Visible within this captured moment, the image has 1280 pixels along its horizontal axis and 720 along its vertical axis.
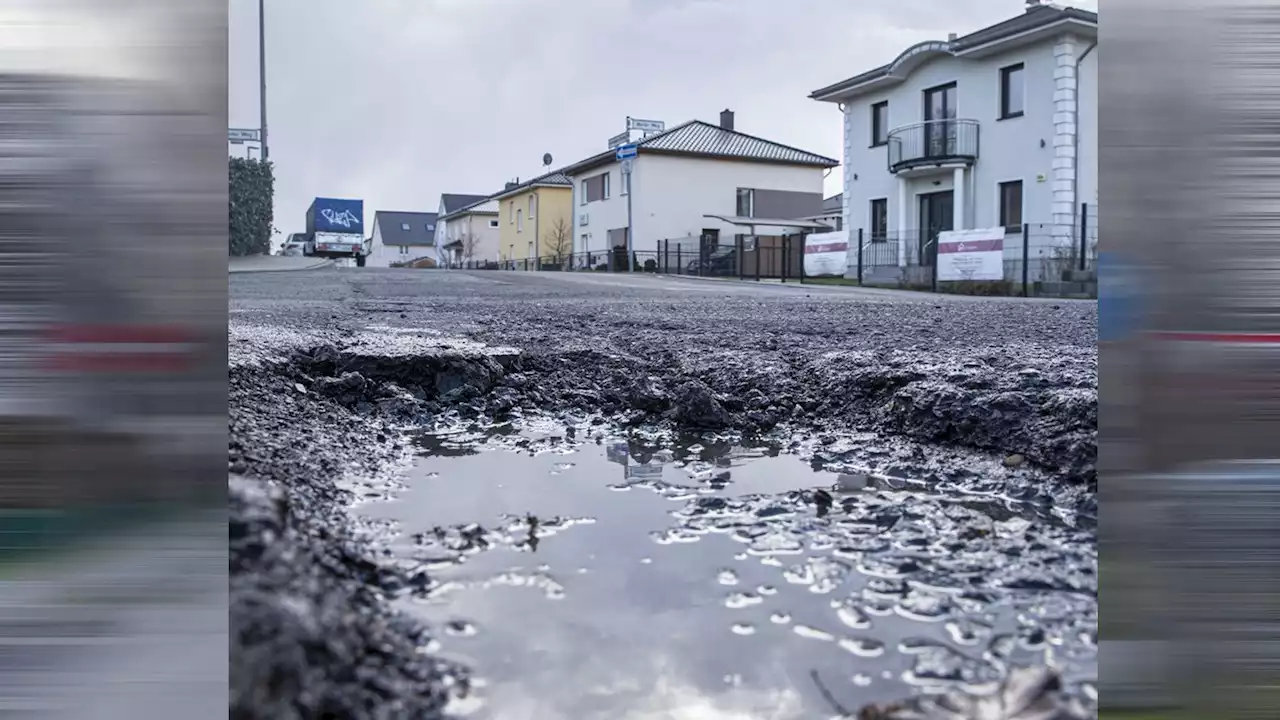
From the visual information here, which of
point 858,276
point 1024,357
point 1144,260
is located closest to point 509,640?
point 1144,260

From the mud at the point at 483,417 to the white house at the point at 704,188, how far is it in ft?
100

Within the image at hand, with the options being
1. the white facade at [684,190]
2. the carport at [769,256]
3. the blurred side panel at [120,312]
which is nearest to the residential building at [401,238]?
the white facade at [684,190]

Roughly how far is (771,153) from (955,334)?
116ft

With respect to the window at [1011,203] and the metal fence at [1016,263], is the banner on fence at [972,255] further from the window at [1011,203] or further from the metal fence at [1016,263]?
the window at [1011,203]

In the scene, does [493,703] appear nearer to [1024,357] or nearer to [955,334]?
[1024,357]

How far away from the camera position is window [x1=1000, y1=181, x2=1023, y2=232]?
21.8m

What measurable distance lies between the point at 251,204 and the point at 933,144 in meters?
17.3

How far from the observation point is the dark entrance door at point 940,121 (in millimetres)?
23234

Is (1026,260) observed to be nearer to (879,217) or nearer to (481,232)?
(879,217)

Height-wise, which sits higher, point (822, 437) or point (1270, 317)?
point (1270, 317)

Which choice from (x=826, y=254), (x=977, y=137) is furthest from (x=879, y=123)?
(x=826, y=254)

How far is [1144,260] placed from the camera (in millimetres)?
1054

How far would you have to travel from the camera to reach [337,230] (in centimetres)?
3503

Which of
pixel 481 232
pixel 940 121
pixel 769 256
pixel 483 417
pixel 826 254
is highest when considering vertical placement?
pixel 481 232
